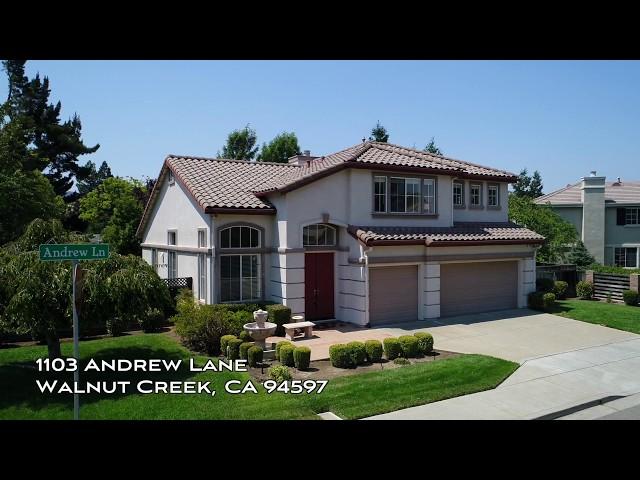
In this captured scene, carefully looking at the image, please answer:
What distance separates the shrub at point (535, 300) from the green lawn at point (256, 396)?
852 centimetres

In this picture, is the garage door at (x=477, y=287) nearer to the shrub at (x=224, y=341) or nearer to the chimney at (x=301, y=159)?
the chimney at (x=301, y=159)

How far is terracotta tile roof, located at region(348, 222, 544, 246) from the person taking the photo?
637 inches

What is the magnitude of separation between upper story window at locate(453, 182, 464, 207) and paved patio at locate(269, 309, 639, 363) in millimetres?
4805

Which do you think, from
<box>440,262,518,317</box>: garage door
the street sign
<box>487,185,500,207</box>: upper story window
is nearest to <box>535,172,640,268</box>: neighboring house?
<box>487,185,500,207</box>: upper story window

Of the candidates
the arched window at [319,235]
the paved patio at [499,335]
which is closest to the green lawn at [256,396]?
the paved patio at [499,335]

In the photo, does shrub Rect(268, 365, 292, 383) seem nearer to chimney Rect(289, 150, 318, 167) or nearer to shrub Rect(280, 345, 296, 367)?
shrub Rect(280, 345, 296, 367)

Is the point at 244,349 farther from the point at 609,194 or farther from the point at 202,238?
the point at 609,194

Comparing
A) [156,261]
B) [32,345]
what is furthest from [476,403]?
[156,261]

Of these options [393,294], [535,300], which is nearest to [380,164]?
[393,294]

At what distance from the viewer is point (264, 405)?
8945 millimetres

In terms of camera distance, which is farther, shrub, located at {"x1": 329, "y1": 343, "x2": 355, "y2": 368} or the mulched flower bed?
shrub, located at {"x1": 329, "y1": 343, "x2": 355, "y2": 368}

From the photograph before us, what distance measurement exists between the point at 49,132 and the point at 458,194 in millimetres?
28222

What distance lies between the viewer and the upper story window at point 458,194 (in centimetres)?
2045

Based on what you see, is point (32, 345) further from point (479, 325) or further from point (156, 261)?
point (479, 325)
